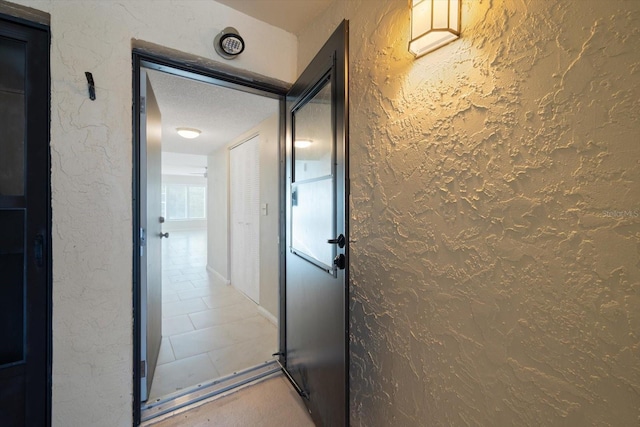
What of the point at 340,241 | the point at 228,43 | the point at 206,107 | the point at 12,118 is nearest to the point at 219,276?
the point at 206,107

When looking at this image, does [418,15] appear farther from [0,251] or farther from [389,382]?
[0,251]

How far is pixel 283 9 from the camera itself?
5.13 ft

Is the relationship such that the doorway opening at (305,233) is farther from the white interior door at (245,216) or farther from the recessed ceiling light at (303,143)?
the white interior door at (245,216)

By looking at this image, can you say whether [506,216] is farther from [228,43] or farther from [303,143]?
[228,43]

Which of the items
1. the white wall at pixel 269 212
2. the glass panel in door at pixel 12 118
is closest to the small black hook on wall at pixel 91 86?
the glass panel in door at pixel 12 118

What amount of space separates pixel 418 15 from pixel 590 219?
0.79m

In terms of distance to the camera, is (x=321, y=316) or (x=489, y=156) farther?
(x=321, y=316)

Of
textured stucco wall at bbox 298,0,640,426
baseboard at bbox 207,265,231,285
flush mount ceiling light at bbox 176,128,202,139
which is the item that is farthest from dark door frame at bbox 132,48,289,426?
baseboard at bbox 207,265,231,285

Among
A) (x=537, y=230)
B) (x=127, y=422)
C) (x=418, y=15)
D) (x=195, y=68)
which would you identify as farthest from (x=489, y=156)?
(x=127, y=422)

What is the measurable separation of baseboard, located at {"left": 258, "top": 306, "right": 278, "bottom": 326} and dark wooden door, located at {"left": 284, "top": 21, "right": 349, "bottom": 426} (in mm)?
889

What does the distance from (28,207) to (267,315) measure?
2.16 metres

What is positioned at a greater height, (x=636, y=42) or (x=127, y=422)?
(x=636, y=42)

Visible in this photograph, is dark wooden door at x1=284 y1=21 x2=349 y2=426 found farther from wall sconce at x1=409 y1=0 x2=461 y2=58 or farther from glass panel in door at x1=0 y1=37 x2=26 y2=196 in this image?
glass panel in door at x1=0 y1=37 x2=26 y2=196

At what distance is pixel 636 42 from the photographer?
561 millimetres
